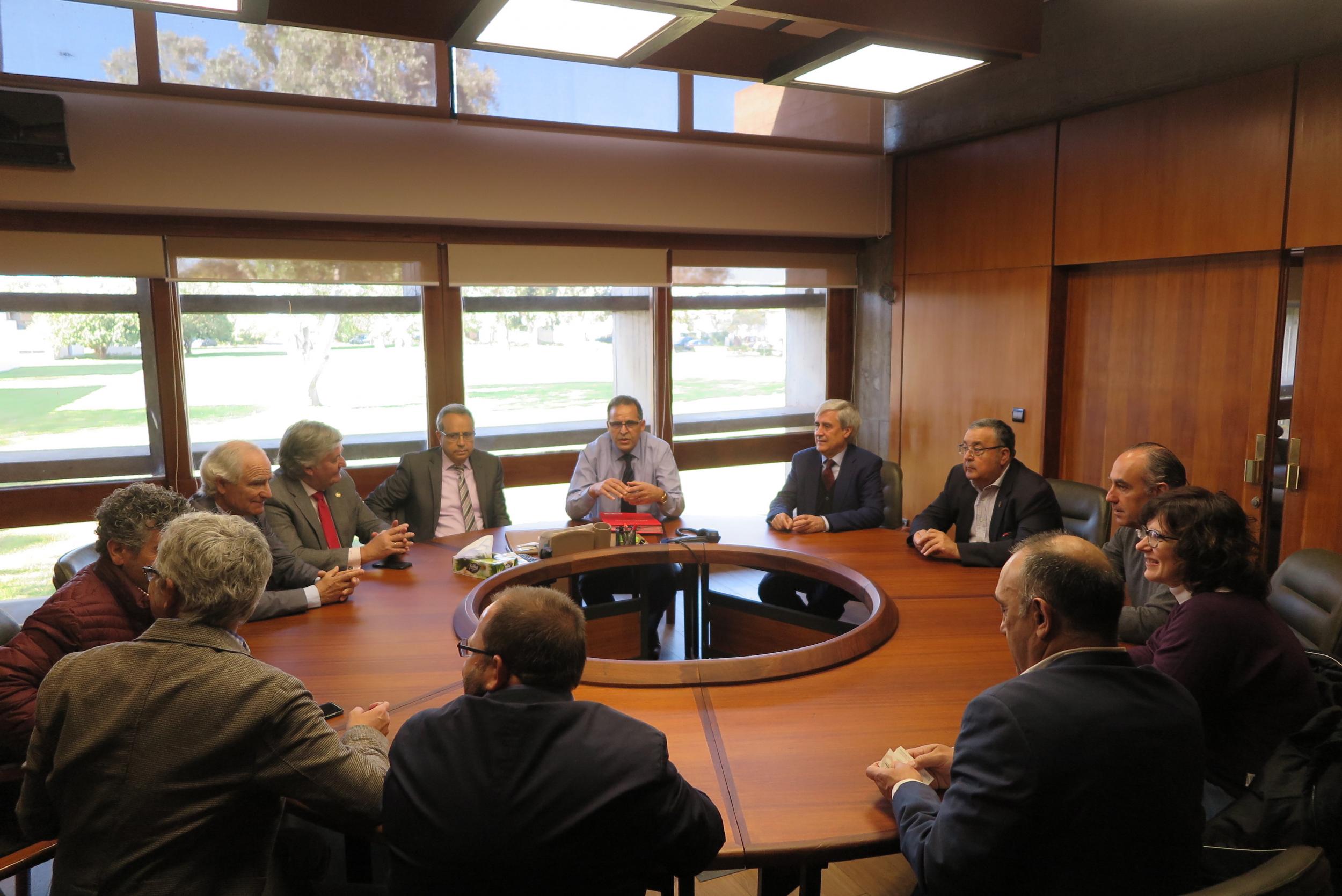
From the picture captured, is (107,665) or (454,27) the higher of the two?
(454,27)

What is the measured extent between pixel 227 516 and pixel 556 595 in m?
0.74

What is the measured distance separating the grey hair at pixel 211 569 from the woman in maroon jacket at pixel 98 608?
21.8 inches

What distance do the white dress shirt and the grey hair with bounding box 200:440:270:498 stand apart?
4.71 feet

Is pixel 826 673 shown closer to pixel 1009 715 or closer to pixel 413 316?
pixel 1009 715

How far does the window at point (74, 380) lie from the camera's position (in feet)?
14.5

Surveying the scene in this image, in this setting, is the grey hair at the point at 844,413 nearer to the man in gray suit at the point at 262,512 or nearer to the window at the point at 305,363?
the man in gray suit at the point at 262,512

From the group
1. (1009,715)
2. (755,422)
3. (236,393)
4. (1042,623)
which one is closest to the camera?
(1009,715)

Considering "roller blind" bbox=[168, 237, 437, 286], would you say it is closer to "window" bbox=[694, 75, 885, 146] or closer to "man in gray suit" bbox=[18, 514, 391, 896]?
"window" bbox=[694, 75, 885, 146]

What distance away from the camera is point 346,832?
Answer: 5.61 ft

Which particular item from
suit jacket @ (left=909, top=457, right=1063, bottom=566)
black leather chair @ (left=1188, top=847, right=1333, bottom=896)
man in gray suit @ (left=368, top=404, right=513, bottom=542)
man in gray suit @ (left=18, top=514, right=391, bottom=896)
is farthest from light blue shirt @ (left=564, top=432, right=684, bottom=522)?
black leather chair @ (left=1188, top=847, right=1333, bottom=896)

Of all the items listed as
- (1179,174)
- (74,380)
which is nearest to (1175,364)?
(1179,174)

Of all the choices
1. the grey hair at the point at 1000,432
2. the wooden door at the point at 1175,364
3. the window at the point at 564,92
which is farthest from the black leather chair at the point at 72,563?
the wooden door at the point at 1175,364

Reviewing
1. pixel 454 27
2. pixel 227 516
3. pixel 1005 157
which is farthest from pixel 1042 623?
pixel 1005 157

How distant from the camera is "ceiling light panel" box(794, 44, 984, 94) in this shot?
2.86 metres
